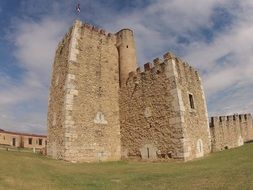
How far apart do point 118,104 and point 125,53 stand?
3.92 meters

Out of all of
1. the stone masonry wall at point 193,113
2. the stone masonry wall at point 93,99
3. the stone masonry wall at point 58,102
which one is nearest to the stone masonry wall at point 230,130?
the stone masonry wall at point 193,113

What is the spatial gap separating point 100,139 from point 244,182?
10.1m

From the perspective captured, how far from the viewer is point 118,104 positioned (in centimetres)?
1881

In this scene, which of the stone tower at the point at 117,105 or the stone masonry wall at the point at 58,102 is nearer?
the stone tower at the point at 117,105

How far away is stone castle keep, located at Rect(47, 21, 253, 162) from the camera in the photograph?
15445 mm

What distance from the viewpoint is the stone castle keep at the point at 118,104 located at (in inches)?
608

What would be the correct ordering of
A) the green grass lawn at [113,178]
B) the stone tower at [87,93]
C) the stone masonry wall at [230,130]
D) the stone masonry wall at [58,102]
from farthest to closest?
the stone masonry wall at [230,130] < the stone masonry wall at [58,102] < the stone tower at [87,93] < the green grass lawn at [113,178]

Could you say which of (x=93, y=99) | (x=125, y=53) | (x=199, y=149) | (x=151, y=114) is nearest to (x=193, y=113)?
(x=199, y=149)

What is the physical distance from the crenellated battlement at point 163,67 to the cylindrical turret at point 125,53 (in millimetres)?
723

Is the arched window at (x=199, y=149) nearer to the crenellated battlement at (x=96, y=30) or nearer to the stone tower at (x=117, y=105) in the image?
the stone tower at (x=117, y=105)

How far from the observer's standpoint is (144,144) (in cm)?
1652

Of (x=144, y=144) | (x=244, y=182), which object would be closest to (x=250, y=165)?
(x=244, y=182)

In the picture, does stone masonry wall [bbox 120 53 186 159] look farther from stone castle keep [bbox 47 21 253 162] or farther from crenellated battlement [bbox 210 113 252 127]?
crenellated battlement [bbox 210 113 252 127]

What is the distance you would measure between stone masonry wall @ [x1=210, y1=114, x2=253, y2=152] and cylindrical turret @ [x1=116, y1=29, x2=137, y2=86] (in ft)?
34.1
